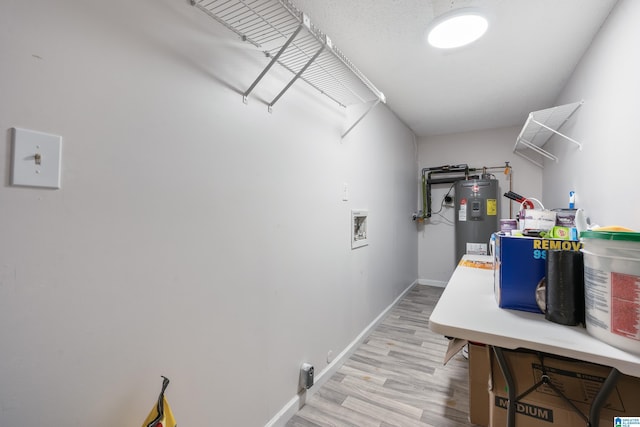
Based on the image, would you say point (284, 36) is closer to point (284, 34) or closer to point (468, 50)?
point (284, 34)

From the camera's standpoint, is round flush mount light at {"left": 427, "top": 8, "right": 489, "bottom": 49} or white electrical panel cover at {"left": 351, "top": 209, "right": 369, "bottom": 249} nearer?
round flush mount light at {"left": 427, "top": 8, "right": 489, "bottom": 49}

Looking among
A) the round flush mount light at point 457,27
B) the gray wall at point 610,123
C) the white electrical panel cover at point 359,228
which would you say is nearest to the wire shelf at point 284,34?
the round flush mount light at point 457,27

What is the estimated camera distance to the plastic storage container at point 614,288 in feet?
2.24

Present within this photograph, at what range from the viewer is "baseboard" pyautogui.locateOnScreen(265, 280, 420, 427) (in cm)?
150

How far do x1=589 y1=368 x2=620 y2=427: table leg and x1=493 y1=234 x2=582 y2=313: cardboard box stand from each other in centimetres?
25

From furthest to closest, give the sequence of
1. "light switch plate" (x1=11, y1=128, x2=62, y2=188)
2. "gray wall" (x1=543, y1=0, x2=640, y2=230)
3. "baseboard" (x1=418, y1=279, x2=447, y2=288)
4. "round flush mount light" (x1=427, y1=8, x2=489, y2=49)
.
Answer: "baseboard" (x1=418, y1=279, x2=447, y2=288) → "round flush mount light" (x1=427, y1=8, x2=489, y2=49) → "gray wall" (x1=543, y1=0, x2=640, y2=230) → "light switch plate" (x1=11, y1=128, x2=62, y2=188)

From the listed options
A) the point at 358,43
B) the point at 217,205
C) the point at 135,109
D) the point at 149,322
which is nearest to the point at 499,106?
the point at 358,43

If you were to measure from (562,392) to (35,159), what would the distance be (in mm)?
1764

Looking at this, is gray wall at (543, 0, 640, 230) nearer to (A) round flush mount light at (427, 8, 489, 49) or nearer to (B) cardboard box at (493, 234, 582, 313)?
(A) round flush mount light at (427, 8, 489, 49)

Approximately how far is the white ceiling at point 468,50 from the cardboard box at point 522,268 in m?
1.35

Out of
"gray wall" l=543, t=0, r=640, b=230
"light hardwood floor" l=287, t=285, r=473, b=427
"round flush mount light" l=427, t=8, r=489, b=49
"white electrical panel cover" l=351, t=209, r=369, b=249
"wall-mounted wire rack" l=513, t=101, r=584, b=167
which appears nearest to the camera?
"gray wall" l=543, t=0, r=640, b=230

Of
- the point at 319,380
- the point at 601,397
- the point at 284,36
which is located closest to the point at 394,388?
the point at 319,380

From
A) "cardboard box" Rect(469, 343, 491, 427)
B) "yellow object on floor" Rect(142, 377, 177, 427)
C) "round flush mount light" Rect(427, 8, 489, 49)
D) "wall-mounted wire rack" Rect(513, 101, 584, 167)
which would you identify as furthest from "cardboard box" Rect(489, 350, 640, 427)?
"wall-mounted wire rack" Rect(513, 101, 584, 167)

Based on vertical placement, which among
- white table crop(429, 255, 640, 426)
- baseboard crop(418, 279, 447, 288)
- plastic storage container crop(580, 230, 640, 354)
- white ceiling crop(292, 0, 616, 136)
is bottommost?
baseboard crop(418, 279, 447, 288)
